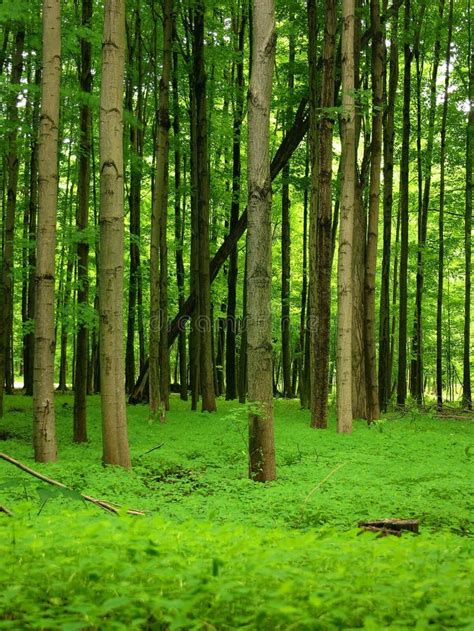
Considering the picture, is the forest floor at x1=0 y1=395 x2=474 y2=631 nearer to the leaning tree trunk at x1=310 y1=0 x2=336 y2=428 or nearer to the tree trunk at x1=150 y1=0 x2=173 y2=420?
the leaning tree trunk at x1=310 y1=0 x2=336 y2=428

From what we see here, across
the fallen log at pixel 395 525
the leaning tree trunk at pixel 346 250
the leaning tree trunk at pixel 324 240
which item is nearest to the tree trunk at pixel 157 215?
the leaning tree trunk at pixel 324 240

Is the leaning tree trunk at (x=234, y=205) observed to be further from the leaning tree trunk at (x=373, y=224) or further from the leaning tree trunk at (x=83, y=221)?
the leaning tree trunk at (x=83, y=221)

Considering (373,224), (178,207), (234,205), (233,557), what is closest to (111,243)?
(233,557)

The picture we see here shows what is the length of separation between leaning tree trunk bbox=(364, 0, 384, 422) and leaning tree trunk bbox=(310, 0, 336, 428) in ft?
4.23

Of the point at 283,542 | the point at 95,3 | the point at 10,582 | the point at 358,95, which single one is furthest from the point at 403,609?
the point at 95,3

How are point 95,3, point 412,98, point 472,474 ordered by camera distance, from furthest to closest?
point 412,98, point 95,3, point 472,474

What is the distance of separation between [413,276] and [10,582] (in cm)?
3128

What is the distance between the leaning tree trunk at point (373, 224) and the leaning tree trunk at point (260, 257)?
6823 millimetres

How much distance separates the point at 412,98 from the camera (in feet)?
78.0

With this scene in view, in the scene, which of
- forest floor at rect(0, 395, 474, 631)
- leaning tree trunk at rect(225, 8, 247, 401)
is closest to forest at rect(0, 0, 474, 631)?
forest floor at rect(0, 395, 474, 631)

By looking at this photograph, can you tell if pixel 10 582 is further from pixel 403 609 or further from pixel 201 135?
pixel 201 135

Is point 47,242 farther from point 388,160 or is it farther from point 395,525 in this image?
point 388,160

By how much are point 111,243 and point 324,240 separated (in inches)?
255

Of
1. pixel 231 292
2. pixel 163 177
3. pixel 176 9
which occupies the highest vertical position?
pixel 176 9
